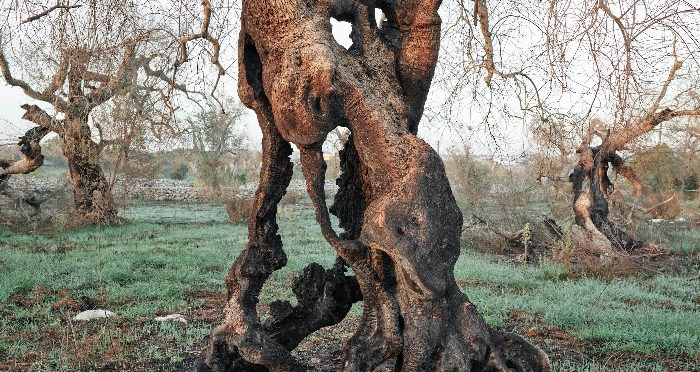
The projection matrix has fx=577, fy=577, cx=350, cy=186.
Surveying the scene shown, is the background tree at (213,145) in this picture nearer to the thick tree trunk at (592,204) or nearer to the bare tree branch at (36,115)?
the bare tree branch at (36,115)

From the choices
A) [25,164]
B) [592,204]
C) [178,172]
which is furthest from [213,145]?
[592,204]

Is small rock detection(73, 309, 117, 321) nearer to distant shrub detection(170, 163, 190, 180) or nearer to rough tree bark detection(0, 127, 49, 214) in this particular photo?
rough tree bark detection(0, 127, 49, 214)

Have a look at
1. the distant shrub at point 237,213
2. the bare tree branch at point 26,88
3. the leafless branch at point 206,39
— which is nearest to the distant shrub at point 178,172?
the distant shrub at point 237,213

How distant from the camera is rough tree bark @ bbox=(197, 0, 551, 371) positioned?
321 cm

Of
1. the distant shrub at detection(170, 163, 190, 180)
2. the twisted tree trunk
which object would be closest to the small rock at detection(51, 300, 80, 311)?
the twisted tree trunk

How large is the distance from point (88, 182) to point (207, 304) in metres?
9.40

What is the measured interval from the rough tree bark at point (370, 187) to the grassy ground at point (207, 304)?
135 centimetres

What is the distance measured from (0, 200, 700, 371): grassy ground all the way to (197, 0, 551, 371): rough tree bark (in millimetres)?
1353

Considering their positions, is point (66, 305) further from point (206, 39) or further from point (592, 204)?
point (592, 204)

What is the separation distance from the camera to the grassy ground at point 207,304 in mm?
4914

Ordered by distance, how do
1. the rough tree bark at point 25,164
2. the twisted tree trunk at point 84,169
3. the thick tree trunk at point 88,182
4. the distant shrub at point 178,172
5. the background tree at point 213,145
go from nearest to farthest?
the twisted tree trunk at point 84,169, the rough tree bark at point 25,164, the thick tree trunk at point 88,182, the background tree at point 213,145, the distant shrub at point 178,172

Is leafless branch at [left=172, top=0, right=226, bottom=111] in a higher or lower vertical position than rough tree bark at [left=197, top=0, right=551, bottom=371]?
higher

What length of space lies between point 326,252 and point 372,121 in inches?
309

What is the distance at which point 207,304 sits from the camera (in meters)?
6.94
